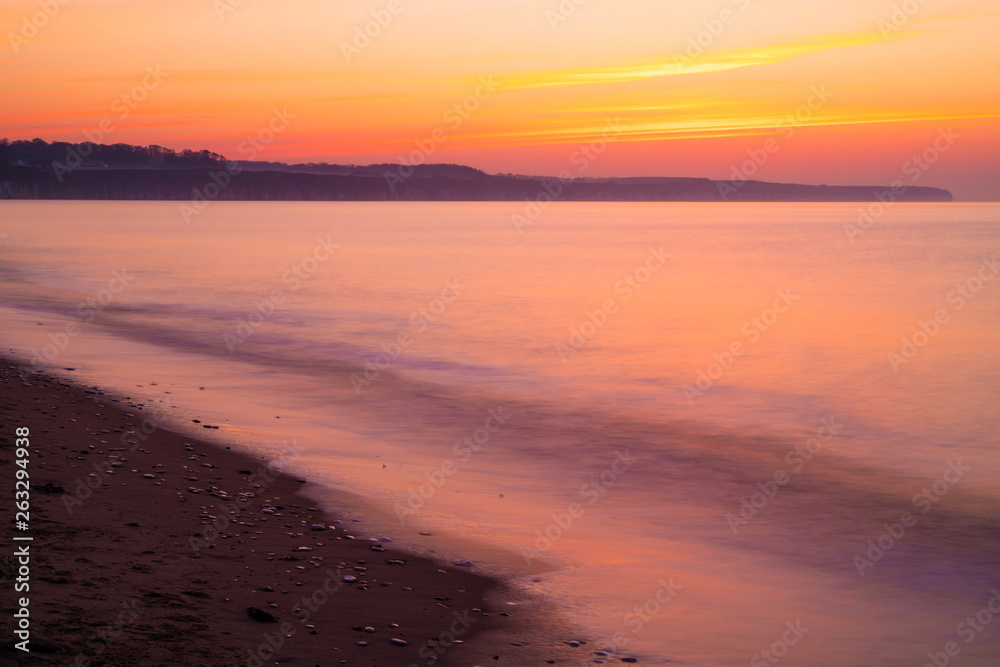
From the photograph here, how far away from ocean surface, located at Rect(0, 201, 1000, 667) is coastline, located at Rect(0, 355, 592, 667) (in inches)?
26.6

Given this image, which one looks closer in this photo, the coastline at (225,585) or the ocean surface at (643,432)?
the coastline at (225,585)

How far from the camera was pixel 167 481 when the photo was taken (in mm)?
9242

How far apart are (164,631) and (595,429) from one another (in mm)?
10591

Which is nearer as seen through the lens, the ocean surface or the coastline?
the coastline

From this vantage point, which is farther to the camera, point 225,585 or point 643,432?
point 643,432

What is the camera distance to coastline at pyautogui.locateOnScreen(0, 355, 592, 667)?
562 centimetres

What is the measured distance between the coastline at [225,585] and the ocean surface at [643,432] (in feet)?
2.22

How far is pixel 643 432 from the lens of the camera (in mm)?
15500

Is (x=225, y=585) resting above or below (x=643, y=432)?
above

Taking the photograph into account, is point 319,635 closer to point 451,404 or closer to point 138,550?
point 138,550

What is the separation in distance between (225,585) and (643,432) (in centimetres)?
997

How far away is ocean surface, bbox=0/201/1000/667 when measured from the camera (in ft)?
25.6

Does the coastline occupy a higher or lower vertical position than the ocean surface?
higher

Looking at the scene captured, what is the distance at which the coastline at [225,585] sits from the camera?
5.62 meters
